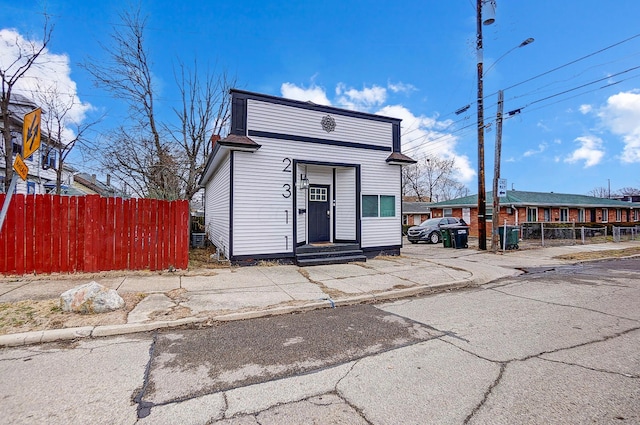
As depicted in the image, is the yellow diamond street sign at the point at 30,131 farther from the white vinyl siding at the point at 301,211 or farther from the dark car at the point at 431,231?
the dark car at the point at 431,231

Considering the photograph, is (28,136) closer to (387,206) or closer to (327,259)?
(327,259)

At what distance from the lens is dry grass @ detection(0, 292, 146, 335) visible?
13.5 feet

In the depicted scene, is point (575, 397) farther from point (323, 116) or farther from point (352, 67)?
point (352, 67)

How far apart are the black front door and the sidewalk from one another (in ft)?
5.30

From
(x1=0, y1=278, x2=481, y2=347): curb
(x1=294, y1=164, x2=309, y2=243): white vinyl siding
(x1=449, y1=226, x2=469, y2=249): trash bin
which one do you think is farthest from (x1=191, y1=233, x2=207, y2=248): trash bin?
(x1=449, y1=226, x2=469, y2=249): trash bin

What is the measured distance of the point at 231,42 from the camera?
15.8m

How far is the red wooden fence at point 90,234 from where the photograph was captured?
6.85 metres

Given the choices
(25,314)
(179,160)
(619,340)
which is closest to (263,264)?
(25,314)

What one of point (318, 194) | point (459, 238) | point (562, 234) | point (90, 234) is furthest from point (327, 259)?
point (562, 234)

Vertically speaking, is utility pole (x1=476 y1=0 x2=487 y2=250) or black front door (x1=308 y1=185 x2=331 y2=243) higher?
utility pole (x1=476 y1=0 x2=487 y2=250)

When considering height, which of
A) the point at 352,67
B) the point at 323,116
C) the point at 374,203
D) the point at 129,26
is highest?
the point at 129,26

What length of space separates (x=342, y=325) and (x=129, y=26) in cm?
1833

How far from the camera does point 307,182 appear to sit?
396 inches

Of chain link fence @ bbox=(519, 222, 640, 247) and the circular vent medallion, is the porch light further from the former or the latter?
chain link fence @ bbox=(519, 222, 640, 247)
